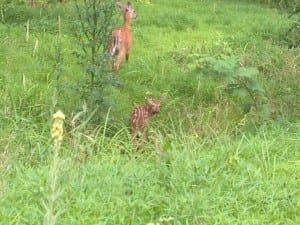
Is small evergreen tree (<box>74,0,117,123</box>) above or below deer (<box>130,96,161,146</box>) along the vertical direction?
above

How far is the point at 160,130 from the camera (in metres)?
6.36

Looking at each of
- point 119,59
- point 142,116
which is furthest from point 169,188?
point 119,59

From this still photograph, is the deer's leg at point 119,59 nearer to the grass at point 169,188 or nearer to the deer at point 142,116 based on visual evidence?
the deer at point 142,116

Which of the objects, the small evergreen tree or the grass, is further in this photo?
the small evergreen tree

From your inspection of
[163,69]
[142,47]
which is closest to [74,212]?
[163,69]

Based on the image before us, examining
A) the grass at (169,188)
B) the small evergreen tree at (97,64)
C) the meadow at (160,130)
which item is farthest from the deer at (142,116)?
the grass at (169,188)

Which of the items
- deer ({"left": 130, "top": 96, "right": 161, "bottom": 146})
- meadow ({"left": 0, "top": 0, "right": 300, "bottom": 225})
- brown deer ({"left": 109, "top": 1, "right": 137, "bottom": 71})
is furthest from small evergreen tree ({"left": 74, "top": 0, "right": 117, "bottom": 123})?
brown deer ({"left": 109, "top": 1, "right": 137, "bottom": 71})

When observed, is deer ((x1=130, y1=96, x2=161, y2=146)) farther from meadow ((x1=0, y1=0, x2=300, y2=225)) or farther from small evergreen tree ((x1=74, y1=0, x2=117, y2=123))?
small evergreen tree ((x1=74, y1=0, x2=117, y2=123))

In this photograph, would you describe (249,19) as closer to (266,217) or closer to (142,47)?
(142,47)

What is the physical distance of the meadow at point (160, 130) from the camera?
4137 millimetres

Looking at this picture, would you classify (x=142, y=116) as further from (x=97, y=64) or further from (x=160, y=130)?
(x=97, y=64)

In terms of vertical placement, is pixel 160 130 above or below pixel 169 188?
below

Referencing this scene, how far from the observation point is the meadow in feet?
13.6

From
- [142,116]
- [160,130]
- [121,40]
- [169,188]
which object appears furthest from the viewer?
[121,40]
